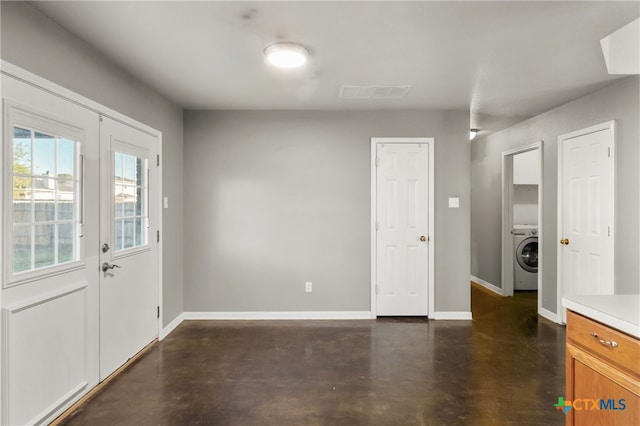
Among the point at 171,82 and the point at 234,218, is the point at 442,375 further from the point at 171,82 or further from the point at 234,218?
the point at 171,82

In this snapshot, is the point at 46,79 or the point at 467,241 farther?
the point at 467,241

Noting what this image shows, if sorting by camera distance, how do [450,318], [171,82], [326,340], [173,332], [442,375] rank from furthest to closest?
[450,318] < [173,332] < [326,340] < [171,82] < [442,375]

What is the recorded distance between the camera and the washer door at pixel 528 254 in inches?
207

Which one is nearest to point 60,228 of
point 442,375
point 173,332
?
point 173,332

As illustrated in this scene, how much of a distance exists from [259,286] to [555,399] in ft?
9.52

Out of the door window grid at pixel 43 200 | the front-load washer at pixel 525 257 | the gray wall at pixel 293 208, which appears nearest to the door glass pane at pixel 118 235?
the door window grid at pixel 43 200

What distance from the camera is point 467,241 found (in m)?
4.02

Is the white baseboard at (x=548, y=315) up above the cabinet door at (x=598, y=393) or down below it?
below

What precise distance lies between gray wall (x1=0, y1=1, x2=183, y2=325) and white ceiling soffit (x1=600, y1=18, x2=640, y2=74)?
3.44 m

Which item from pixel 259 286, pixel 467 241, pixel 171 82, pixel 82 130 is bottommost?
pixel 259 286

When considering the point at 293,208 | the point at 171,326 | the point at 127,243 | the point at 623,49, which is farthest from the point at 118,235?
the point at 623,49

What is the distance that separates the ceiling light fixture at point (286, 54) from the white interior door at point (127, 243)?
1331mm

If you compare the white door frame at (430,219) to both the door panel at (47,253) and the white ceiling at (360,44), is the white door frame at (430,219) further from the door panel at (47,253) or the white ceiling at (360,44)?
the door panel at (47,253)

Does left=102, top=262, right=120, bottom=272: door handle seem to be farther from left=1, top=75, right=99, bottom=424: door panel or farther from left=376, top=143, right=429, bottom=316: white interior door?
left=376, top=143, right=429, bottom=316: white interior door
